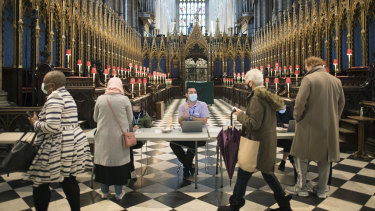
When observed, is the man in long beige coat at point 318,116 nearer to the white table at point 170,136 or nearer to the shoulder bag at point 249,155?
the shoulder bag at point 249,155

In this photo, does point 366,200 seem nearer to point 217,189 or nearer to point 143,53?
point 217,189

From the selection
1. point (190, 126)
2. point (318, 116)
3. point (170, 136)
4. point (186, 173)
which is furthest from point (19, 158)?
point (318, 116)

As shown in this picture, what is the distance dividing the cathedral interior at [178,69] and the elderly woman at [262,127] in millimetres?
464

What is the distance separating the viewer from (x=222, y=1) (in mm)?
36969

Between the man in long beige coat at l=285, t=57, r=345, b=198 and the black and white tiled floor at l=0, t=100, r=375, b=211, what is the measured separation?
59 cm

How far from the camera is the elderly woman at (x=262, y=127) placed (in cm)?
275

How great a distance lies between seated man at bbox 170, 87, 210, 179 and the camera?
4293 mm

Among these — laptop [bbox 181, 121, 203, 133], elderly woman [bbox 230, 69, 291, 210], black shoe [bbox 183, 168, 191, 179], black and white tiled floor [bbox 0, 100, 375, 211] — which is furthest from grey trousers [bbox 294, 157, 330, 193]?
black shoe [bbox 183, 168, 191, 179]

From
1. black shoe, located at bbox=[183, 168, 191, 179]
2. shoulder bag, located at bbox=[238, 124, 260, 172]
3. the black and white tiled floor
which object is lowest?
the black and white tiled floor

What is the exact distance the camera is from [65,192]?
268 centimetres

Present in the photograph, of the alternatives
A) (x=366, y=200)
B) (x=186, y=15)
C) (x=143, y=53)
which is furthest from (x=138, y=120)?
(x=186, y=15)

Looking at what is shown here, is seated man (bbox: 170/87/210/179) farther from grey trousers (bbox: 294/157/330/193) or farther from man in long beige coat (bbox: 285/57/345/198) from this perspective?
man in long beige coat (bbox: 285/57/345/198)

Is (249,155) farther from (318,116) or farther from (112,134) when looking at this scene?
(112,134)

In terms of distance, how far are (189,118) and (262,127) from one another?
179 centimetres
